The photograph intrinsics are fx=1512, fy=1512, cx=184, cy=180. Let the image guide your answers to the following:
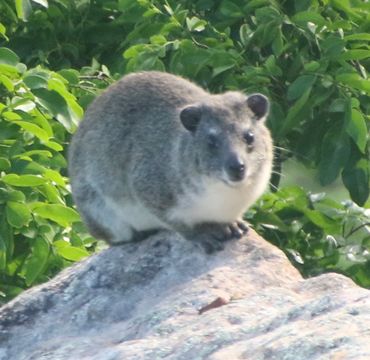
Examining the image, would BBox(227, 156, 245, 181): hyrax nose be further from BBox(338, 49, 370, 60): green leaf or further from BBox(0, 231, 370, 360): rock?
BBox(338, 49, 370, 60): green leaf

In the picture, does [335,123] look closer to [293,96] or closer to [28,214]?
[293,96]

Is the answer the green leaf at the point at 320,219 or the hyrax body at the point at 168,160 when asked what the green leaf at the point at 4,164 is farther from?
the green leaf at the point at 320,219

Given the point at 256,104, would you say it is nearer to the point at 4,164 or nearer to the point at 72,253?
the point at 72,253

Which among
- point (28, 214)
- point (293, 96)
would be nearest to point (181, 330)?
point (28, 214)

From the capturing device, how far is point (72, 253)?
26.1 feet

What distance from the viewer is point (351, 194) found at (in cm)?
884

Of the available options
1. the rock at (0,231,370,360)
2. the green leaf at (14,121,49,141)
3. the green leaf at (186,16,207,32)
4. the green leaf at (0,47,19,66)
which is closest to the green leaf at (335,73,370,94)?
the green leaf at (186,16,207,32)

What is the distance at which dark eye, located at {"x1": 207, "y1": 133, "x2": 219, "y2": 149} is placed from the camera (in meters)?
6.84

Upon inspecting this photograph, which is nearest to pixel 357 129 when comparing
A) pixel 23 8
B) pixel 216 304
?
pixel 23 8

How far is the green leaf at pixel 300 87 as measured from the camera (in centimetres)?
857

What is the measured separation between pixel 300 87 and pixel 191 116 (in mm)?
1816

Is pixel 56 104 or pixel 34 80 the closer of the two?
pixel 34 80

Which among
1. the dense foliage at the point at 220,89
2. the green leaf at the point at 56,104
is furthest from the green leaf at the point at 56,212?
the green leaf at the point at 56,104

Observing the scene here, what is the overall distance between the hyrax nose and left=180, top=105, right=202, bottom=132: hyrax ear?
347 millimetres
